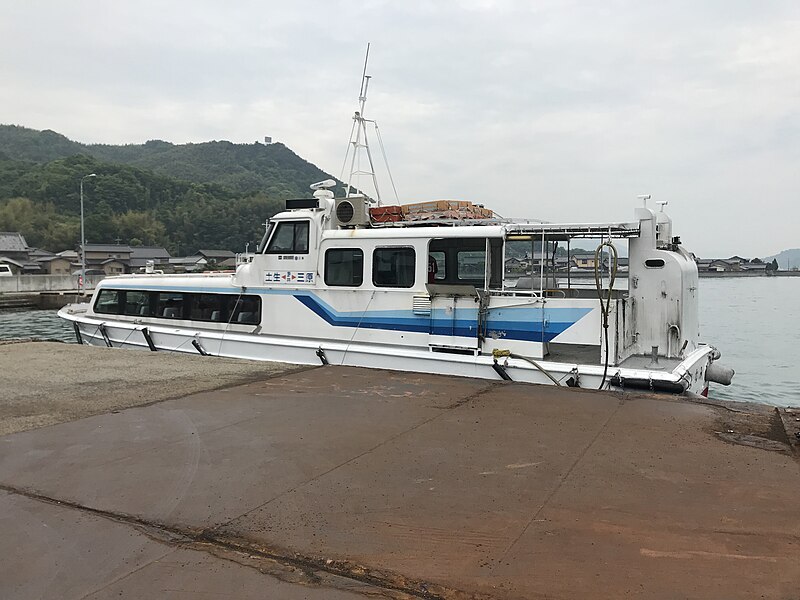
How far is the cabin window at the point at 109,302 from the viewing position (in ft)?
40.0

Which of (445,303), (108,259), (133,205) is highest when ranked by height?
(133,205)

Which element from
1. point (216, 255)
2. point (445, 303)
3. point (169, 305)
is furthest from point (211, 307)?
point (216, 255)

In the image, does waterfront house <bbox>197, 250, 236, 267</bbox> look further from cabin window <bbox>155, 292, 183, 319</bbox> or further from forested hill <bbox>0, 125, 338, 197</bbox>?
cabin window <bbox>155, 292, 183, 319</bbox>

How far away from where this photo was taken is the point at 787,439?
4.44m

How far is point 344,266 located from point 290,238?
1193 millimetres

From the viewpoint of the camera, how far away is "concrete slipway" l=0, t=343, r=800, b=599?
97.5 inches

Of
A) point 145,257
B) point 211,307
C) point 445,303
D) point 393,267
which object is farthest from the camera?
point 145,257

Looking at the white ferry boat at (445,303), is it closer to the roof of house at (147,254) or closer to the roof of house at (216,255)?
the roof of house at (147,254)

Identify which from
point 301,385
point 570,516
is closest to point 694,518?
point 570,516

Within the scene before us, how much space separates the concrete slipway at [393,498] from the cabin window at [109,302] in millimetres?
6720

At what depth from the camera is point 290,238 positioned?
9.90m

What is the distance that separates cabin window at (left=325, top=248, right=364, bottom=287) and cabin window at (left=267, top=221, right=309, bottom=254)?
1.78ft

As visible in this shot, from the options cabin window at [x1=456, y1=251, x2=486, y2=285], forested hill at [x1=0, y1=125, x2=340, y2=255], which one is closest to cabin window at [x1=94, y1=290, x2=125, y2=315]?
cabin window at [x1=456, y1=251, x2=486, y2=285]

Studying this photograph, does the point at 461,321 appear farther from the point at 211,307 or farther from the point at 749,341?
the point at 749,341
